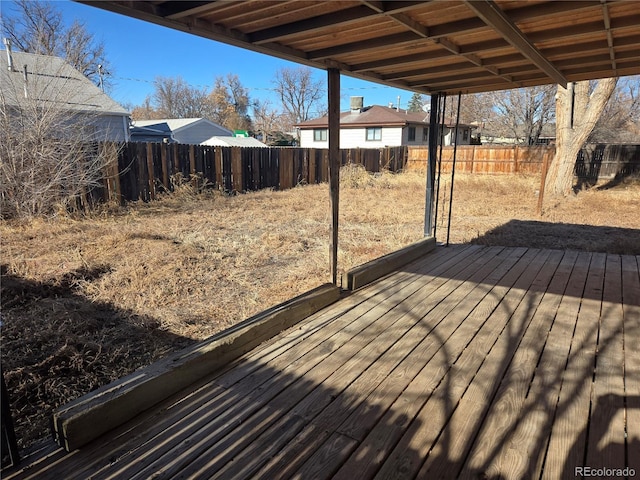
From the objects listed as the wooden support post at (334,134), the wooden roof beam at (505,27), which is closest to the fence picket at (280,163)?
the wooden support post at (334,134)

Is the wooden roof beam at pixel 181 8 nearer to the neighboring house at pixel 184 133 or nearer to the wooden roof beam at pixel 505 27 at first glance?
the wooden roof beam at pixel 505 27

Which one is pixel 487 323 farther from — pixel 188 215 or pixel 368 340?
pixel 188 215

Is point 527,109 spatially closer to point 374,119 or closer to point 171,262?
point 374,119

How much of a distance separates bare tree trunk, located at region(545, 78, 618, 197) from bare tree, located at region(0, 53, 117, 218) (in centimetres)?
1192

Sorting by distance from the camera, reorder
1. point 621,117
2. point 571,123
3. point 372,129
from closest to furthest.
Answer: point 571,123, point 372,129, point 621,117

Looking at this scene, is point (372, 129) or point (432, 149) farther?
point (372, 129)

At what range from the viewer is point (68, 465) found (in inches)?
56.7

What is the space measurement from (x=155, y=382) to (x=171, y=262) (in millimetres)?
3197

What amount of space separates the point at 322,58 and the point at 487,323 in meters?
2.18

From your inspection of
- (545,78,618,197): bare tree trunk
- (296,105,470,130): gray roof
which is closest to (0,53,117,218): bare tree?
(545,78,618,197): bare tree trunk

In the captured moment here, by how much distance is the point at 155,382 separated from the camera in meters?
1.78

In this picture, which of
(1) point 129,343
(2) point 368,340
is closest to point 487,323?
(2) point 368,340

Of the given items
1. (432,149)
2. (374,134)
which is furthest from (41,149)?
(374,134)

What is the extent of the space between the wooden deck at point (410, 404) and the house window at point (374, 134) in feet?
74.1
